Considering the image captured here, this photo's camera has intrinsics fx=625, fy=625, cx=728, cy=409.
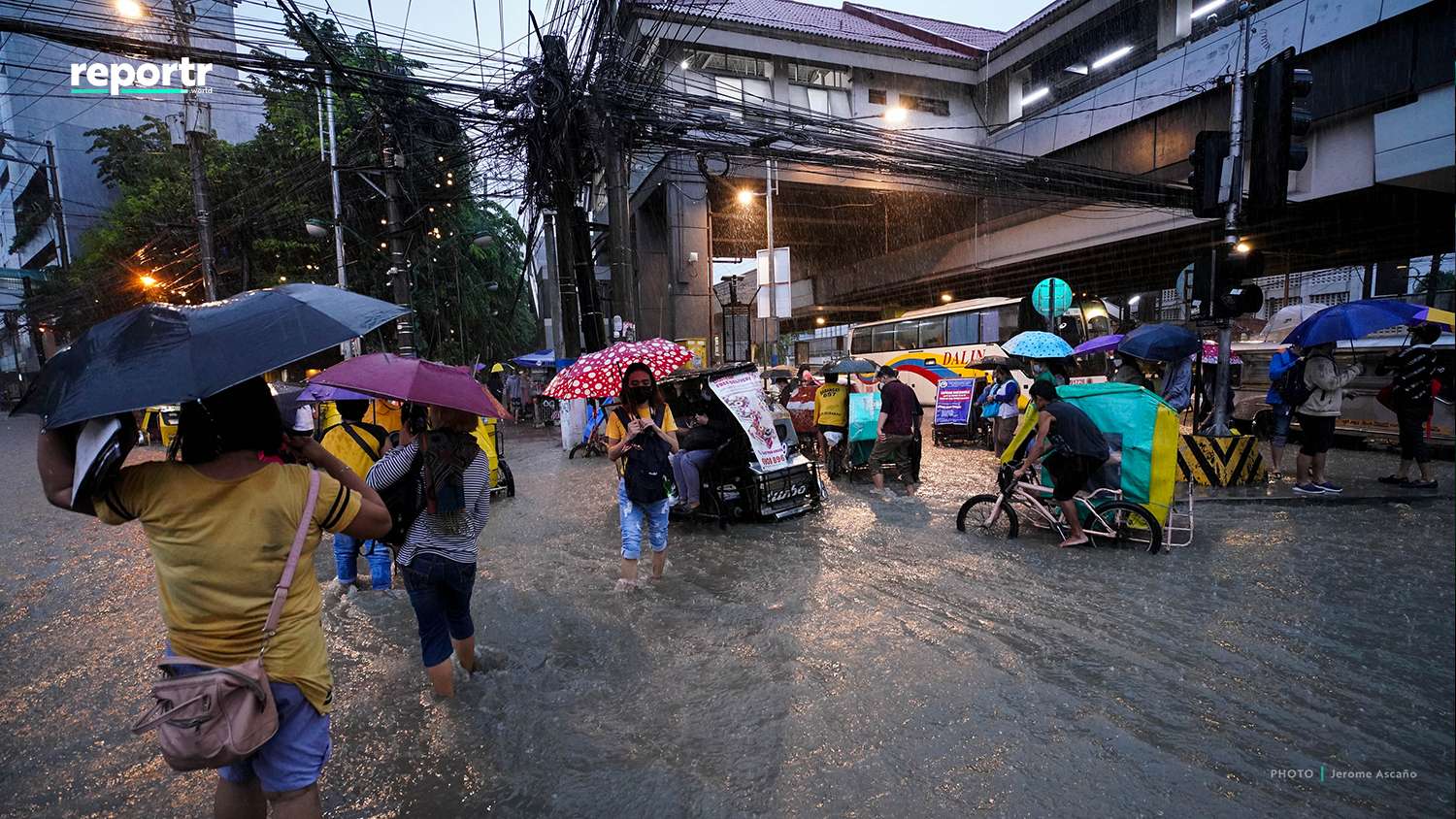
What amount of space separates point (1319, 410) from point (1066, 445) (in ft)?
13.7

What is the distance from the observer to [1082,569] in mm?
5176

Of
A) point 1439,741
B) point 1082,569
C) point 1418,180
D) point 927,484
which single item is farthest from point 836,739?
point 1418,180

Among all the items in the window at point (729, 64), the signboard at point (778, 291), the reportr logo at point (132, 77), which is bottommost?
the signboard at point (778, 291)

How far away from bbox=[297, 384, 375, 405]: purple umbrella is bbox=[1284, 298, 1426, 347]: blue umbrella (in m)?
9.07

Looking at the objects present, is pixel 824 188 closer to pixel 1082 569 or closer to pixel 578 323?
pixel 578 323

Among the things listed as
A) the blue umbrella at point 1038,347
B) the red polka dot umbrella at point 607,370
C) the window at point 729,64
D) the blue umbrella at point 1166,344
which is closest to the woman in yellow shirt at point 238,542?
the red polka dot umbrella at point 607,370

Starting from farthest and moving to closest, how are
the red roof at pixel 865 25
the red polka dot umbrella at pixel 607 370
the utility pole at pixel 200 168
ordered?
1. the red roof at pixel 865 25
2. the utility pole at pixel 200 168
3. the red polka dot umbrella at pixel 607 370

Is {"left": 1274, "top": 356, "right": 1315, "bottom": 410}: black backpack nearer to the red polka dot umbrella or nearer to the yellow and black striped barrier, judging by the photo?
the yellow and black striped barrier

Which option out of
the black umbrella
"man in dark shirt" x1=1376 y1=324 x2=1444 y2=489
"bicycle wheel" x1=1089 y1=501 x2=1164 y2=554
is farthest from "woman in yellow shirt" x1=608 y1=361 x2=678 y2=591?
"man in dark shirt" x1=1376 y1=324 x2=1444 y2=489

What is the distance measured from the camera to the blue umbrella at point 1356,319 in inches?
249

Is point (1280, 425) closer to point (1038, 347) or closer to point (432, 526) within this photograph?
point (1038, 347)

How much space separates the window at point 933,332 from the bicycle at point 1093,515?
1405 centimetres

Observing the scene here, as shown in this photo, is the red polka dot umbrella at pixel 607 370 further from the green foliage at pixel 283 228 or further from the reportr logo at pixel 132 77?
the reportr logo at pixel 132 77

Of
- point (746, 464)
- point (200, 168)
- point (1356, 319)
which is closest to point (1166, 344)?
point (1356, 319)
